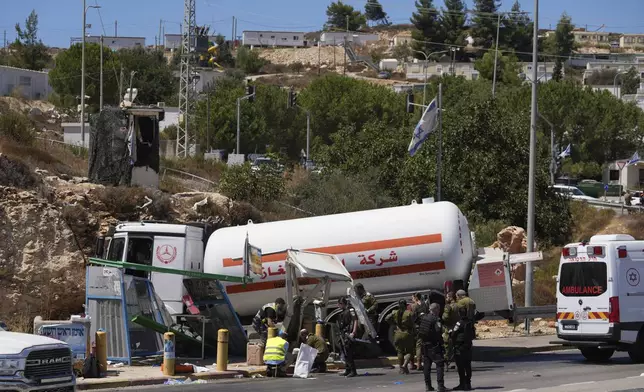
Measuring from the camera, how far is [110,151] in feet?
114

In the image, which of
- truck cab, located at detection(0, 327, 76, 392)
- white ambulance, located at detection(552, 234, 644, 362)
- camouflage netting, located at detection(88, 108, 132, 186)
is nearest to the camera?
truck cab, located at detection(0, 327, 76, 392)

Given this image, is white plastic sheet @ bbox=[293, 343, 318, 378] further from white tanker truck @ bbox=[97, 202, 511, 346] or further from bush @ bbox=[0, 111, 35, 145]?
bush @ bbox=[0, 111, 35, 145]

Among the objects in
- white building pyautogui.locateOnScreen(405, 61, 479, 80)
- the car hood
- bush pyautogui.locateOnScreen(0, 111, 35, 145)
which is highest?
white building pyautogui.locateOnScreen(405, 61, 479, 80)

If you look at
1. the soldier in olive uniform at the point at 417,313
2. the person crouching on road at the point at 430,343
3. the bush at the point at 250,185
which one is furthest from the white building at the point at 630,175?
the person crouching on road at the point at 430,343

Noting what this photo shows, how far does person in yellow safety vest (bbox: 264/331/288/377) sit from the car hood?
7.09 m

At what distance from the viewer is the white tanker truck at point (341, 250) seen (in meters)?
24.3

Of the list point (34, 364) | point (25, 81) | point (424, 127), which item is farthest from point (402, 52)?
point (34, 364)

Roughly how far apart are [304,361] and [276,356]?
623 millimetres

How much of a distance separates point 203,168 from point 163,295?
99.2 ft

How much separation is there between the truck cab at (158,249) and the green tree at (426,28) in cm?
15038

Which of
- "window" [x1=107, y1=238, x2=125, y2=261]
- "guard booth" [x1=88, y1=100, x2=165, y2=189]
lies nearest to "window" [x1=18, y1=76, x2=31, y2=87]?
"guard booth" [x1=88, y1=100, x2=165, y2=189]

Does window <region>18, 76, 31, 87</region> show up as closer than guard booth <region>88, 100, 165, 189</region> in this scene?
No

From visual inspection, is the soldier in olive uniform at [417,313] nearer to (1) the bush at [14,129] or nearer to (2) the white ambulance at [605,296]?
(2) the white ambulance at [605,296]

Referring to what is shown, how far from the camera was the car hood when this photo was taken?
13.5m
